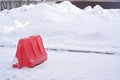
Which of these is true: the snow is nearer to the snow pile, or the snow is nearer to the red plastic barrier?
the snow pile

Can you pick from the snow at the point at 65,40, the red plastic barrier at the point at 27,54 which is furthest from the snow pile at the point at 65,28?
the red plastic barrier at the point at 27,54

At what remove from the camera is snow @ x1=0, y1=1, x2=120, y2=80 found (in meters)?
7.45

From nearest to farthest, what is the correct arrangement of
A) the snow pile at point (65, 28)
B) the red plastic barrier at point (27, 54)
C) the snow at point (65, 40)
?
the snow at point (65, 40)
the red plastic barrier at point (27, 54)
the snow pile at point (65, 28)

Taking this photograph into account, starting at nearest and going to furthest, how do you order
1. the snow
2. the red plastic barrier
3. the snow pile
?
the snow
the red plastic barrier
the snow pile

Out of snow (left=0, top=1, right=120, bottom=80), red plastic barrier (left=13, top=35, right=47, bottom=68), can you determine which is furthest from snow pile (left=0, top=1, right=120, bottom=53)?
red plastic barrier (left=13, top=35, right=47, bottom=68)

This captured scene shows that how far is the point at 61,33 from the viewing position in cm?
1259

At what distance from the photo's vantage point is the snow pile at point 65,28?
11.4 meters

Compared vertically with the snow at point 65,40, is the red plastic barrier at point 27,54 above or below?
above

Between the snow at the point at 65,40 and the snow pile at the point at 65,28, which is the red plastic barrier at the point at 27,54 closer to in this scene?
the snow at the point at 65,40

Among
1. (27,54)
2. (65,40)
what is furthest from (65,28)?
(27,54)

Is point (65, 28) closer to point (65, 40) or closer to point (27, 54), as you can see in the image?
point (65, 40)

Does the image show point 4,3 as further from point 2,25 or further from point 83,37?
point 83,37

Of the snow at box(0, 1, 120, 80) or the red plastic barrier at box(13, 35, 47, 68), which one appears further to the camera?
the red plastic barrier at box(13, 35, 47, 68)

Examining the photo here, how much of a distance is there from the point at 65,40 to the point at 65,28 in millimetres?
1225
